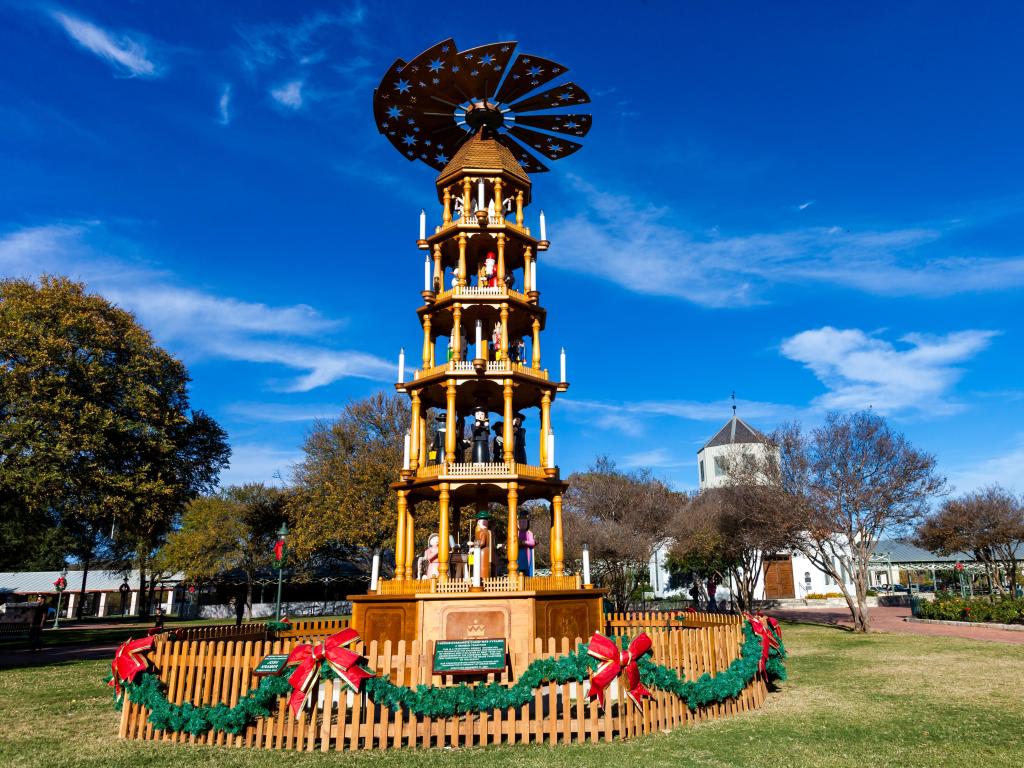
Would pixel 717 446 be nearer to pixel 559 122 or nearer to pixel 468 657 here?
pixel 559 122

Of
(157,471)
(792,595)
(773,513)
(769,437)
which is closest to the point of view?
(157,471)

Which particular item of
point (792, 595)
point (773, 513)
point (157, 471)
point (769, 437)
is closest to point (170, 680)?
point (157, 471)

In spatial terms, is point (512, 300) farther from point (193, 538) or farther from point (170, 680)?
point (193, 538)

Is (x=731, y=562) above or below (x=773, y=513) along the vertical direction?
below

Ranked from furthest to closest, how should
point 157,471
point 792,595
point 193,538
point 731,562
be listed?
point 792,595, point 193,538, point 731,562, point 157,471

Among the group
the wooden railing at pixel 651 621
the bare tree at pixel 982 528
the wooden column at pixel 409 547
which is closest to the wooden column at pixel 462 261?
the wooden column at pixel 409 547

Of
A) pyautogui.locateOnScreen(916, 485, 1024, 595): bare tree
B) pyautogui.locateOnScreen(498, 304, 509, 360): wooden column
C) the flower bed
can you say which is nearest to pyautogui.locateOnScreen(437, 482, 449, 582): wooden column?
pyautogui.locateOnScreen(498, 304, 509, 360): wooden column

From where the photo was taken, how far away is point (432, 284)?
1736 centimetres

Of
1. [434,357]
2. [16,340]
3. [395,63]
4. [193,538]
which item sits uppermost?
[395,63]

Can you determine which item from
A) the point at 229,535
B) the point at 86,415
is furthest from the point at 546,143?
the point at 229,535

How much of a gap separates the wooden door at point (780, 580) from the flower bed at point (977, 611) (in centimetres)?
2421

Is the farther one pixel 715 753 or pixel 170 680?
pixel 170 680

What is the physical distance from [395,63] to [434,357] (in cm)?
780

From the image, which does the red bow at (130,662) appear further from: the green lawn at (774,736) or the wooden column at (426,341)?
the wooden column at (426,341)
